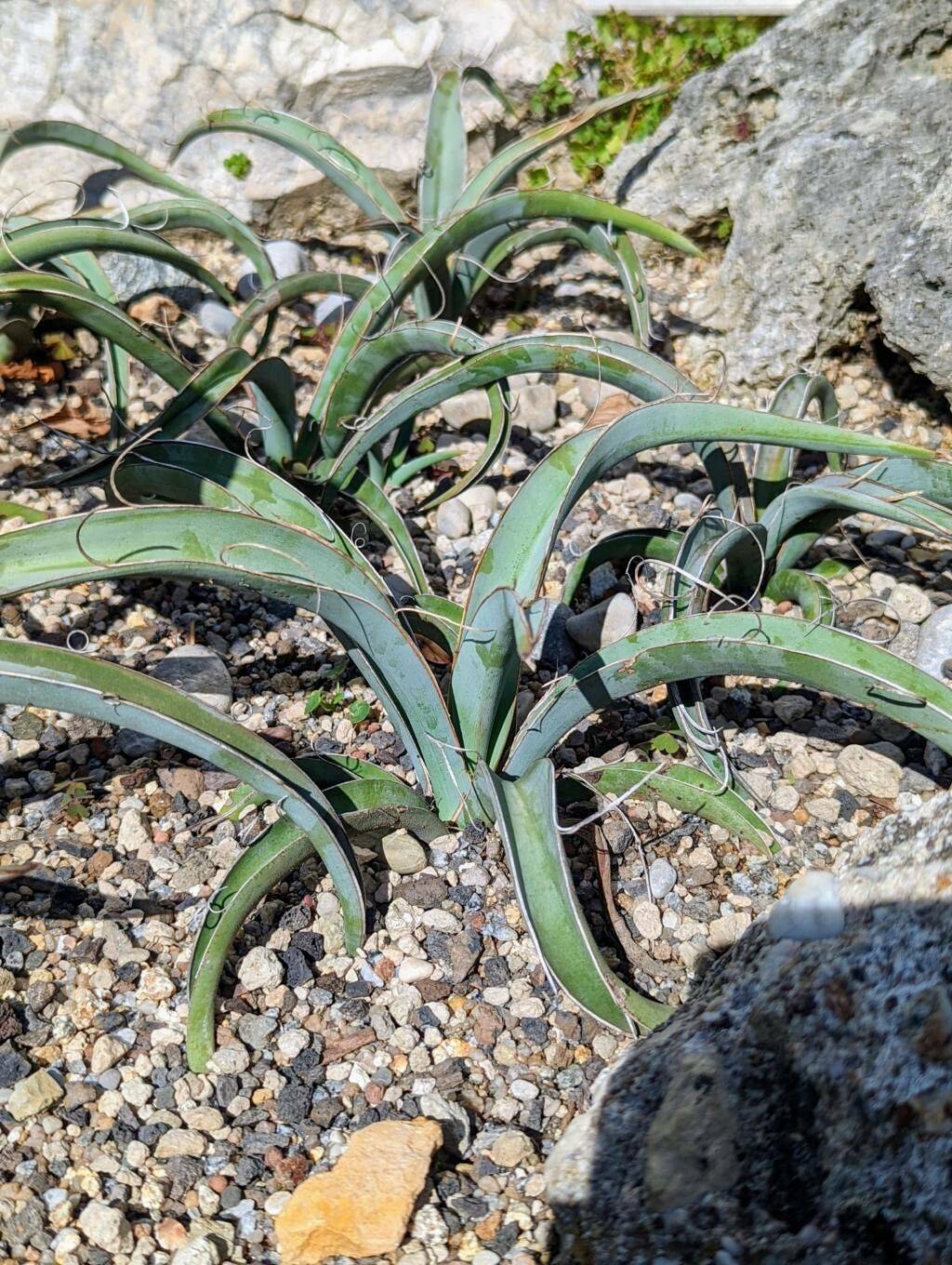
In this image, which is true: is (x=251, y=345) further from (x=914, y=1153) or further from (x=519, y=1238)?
(x=914, y=1153)

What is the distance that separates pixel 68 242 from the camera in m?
1.90

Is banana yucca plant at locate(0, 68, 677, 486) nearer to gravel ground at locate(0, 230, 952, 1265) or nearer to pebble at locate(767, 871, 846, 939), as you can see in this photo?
gravel ground at locate(0, 230, 952, 1265)

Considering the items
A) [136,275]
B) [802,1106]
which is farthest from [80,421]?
[802,1106]

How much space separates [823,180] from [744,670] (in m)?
1.46

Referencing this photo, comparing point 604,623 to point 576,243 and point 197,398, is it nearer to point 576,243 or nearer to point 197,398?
point 197,398

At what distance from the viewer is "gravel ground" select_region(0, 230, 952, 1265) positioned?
1.36 metres

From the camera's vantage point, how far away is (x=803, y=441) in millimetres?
1457

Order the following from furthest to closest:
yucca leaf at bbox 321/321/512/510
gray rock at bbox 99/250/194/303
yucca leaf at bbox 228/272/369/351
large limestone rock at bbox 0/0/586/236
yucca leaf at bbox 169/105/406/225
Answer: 1. large limestone rock at bbox 0/0/586/236
2. gray rock at bbox 99/250/194/303
3. yucca leaf at bbox 169/105/406/225
4. yucca leaf at bbox 228/272/369/351
5. yucca leaf at bbox 321/321/512/510

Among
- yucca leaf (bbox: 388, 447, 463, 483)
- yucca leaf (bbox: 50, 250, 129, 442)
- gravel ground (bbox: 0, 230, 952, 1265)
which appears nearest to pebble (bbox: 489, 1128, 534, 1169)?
gravel ground (bbox: 0, 230, 952, 1265)

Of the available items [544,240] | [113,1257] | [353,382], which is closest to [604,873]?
[113,1257]

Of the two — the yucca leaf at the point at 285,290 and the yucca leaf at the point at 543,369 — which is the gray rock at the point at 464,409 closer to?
the yucca leaf at the point at 285,290

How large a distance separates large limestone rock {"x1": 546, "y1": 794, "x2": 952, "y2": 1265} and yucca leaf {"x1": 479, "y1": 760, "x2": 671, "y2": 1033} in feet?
0.42

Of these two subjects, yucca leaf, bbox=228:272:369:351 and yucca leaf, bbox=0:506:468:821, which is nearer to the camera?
yucca leaf, bbox=0:506:468:821

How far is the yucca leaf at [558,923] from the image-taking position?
4.72 ft
